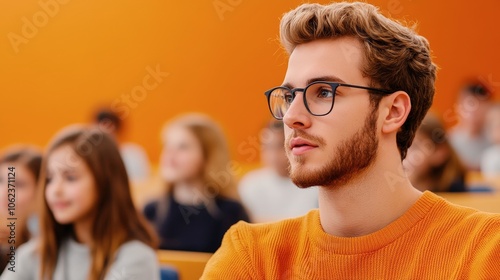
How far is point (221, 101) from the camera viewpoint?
6.59m

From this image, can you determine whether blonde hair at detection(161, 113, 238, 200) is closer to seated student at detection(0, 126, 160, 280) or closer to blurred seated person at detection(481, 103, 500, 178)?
seated student at detection(0, 126, 160, 280)

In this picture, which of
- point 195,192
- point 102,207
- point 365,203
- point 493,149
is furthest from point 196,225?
point 493,149

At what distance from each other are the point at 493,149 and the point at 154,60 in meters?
2.99

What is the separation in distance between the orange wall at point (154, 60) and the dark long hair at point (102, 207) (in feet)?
12.7

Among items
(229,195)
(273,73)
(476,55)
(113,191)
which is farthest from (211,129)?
(476,55)

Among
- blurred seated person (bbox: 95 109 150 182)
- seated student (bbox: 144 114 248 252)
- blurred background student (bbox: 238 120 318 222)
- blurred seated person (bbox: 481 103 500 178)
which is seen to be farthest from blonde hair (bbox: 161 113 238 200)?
blurred seated person (bbox: 481 103 500 178)

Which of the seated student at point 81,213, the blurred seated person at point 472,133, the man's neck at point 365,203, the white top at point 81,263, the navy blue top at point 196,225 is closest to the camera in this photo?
the man's neck at point 365,203

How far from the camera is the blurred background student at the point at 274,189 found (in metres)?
4.20

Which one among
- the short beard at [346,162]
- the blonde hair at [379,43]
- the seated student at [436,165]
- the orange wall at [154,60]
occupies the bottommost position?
the seated student at [436,165]

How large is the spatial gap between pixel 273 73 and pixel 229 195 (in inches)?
97.5

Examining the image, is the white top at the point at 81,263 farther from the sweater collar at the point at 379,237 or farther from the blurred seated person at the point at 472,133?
the blurred seated person at the point at 472,133

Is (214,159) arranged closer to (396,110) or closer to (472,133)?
(396,110)

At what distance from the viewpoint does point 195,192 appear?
3730 millimetres

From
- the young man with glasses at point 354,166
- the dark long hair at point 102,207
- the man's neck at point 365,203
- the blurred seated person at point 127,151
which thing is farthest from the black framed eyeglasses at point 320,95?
the blurred seated person at point 127,151
